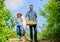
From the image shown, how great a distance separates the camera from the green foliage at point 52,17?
2725cm

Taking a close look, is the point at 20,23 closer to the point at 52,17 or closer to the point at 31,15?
the point at 31,15

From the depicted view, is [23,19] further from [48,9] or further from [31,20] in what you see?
[48,9]

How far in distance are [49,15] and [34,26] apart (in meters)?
14.1

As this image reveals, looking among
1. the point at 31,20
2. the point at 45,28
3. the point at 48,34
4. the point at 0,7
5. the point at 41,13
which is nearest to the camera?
the point at 31,20

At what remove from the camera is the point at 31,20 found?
18.0 m

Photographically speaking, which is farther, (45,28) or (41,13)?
(41,13)

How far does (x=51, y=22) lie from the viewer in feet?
101

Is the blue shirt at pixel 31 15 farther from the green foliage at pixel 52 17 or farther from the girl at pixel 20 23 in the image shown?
the green foliage at pixel 52 17

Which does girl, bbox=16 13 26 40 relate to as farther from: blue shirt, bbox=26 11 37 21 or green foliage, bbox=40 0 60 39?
green foliage, bbox=40 0 60 39

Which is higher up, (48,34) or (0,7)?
(0,7)

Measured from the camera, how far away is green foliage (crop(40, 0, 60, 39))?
27250mm

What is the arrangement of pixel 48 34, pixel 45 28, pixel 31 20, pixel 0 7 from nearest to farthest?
pixel 31 20
pixel 0 7
pixel 48 34
pixel 45 28

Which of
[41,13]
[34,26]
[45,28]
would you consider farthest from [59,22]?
[34,26]

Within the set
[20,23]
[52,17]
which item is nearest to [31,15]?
[20,23]
